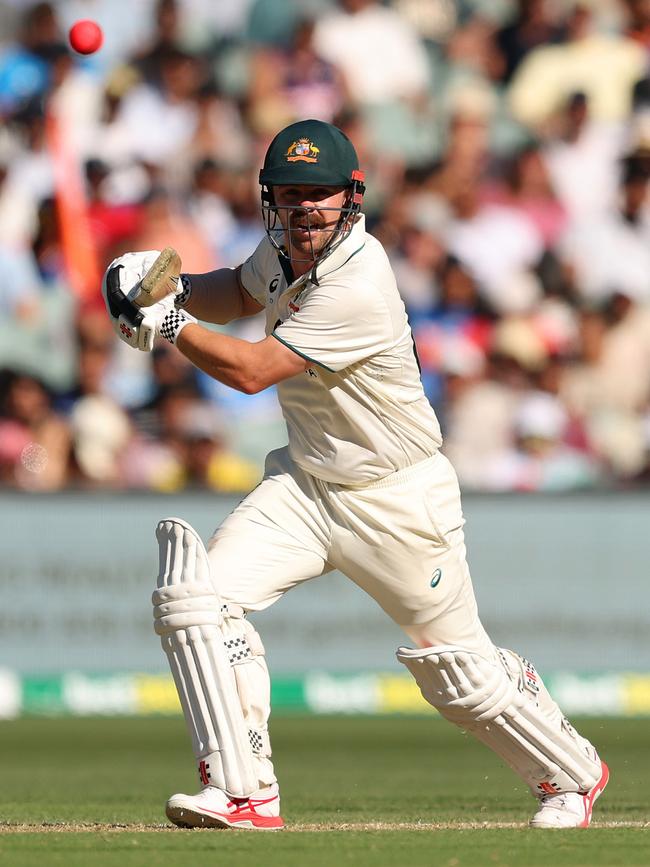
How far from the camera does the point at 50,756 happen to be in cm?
657

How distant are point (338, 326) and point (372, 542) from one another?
0.55m


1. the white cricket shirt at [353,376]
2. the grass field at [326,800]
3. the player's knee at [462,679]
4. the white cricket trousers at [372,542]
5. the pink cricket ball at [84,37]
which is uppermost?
the pink cricket ball at [84,37]

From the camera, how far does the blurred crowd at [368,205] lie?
8547 mm

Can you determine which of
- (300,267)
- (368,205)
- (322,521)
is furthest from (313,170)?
(368,205)

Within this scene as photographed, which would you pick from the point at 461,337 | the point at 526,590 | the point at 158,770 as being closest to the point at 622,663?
the point at 526,590

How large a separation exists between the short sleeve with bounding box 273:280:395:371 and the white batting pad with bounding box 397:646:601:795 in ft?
2.49

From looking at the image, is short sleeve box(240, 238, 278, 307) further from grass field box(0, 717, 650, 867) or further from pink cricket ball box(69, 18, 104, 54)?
pink cricket ball box(69, 18, 104, 54)

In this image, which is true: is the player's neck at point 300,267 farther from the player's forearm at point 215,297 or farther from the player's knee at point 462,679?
the player's knee at point 462,679

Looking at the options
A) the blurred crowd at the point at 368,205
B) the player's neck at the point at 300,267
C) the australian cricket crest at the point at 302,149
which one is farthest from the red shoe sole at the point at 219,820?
the blurred crowd at the point at 368,205

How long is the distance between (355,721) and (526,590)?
111 cm

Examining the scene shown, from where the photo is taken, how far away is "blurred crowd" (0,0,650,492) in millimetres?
8547

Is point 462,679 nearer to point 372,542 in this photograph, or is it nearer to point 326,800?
point 372,542

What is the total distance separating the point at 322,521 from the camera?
399cm

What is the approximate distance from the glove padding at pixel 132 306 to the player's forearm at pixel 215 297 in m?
0.43
